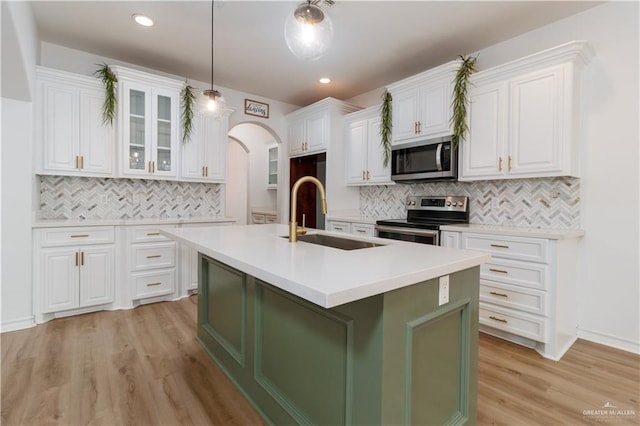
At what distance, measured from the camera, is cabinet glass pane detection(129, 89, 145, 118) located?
3.46 metres

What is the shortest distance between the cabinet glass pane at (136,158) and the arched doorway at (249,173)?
3.20m

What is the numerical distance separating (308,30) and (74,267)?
3042 mm

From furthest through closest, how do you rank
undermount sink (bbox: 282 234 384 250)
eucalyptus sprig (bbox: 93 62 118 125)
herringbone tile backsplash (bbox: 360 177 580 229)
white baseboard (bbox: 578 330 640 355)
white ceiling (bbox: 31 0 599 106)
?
eucalyptus sprig (bbox: 93 62 118 125) → herringbone tile backsplash (bbox: 360 177 580 229) → white ceiling (bbox: 31 0 599 106) → white baseboard (bbox: 578 330 640 355) → undermount sink (bbox: 282 234 384 250)

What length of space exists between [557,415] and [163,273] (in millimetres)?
3524

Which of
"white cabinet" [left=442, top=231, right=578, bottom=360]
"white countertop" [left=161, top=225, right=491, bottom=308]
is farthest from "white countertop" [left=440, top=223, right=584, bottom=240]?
"white countertop" [left=161, top=225, right=491, bottom=308]

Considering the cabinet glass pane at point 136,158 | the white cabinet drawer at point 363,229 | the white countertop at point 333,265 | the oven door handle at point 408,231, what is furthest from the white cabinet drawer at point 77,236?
the oven door handle at point 408,231

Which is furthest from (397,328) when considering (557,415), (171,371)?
(171,371)

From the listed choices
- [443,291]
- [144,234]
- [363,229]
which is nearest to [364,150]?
[363,229]

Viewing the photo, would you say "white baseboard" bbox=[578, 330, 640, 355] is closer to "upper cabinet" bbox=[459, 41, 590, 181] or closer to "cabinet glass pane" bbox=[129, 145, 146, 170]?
"upper cabinet" bbox=[459, 41, 590, 181]

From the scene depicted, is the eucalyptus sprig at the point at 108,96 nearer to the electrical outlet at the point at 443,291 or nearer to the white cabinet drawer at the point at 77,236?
the white cabinet drawer at the point at 77,236

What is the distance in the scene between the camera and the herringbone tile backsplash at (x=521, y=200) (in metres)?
2.78

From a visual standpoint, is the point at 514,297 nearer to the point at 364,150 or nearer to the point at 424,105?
the point at 424,105

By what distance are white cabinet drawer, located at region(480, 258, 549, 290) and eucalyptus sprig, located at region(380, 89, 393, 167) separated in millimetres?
1725

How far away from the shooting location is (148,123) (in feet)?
11.7
